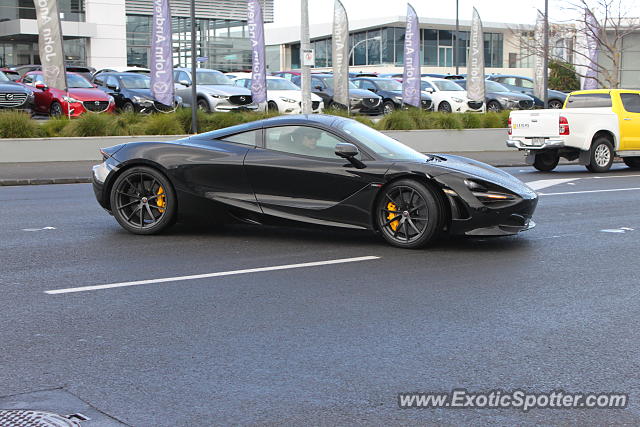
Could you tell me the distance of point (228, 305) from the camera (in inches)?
252

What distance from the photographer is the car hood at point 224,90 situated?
2792cm

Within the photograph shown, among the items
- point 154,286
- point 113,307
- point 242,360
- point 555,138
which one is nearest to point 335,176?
point 154,286

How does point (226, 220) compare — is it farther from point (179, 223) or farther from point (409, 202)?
point (409, 202)

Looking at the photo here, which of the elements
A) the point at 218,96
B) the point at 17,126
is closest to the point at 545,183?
the point at 17,126

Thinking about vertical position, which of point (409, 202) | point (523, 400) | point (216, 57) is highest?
point (216, 57)

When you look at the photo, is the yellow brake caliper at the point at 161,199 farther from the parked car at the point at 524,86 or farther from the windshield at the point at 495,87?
the parked car at the point at 524,86

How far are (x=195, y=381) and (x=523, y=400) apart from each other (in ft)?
5.44

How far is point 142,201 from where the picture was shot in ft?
31.1

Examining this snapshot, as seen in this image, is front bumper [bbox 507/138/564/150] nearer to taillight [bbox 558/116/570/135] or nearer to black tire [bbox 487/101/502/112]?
taillight [bbox 558/116/570/135]

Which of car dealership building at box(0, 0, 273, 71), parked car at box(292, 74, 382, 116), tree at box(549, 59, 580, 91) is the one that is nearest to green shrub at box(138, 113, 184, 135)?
parked car at box(292, 74, 382, 116)

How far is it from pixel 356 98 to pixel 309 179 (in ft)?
78.9

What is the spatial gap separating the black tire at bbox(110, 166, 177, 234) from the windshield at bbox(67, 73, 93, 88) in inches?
744

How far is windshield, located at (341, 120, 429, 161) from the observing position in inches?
358

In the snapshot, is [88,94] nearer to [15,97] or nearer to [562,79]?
[15,97]
